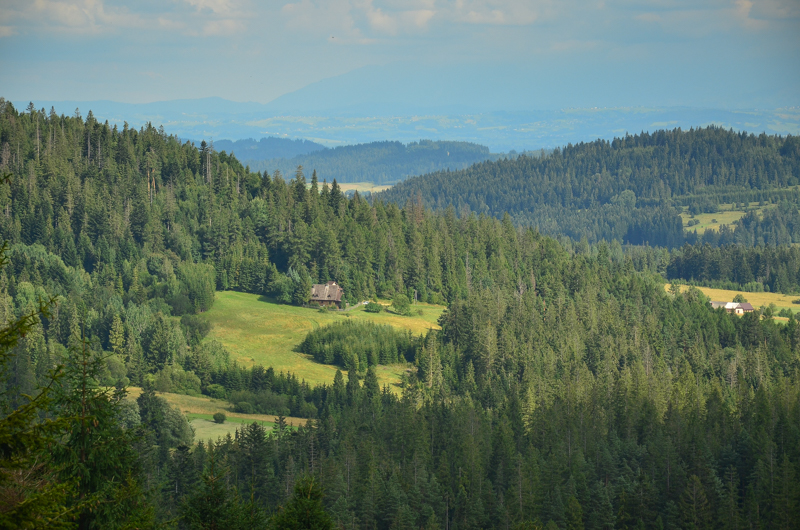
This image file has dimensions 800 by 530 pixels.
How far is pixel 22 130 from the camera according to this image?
17638cm

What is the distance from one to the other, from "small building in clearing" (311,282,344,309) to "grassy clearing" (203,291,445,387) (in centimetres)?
411

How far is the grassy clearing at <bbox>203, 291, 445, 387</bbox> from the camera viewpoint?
133125 mm

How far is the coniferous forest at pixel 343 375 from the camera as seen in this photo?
28.0 meters

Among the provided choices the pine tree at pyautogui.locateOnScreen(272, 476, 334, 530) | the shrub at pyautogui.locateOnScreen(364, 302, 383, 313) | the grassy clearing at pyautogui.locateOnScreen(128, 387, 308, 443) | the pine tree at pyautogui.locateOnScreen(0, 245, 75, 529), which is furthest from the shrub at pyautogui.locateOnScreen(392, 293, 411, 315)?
the pine tree at pyautogui.locateOnScreen(0, 245, 75, 529)

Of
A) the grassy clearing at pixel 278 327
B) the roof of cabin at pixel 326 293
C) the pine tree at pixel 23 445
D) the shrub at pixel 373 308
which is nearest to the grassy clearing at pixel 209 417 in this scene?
the grassy clearing at pixel 278 327

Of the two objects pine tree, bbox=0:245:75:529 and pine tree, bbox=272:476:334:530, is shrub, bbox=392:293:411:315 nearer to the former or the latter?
pine tree, bbox=272:476:334:530

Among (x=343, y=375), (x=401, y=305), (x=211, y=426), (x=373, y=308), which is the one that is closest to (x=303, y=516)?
(x=211, y=426)

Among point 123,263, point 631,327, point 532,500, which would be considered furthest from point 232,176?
point 532,500

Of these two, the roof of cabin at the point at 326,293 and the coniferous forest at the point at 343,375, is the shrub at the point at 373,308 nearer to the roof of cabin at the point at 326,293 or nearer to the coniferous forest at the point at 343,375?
the roof of cabin at the point at 326,293

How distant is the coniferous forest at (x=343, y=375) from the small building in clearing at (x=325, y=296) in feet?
8.36

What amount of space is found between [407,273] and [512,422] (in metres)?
77.2

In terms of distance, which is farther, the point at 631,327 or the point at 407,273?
the point at 407,273

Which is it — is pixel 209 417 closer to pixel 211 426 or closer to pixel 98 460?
pixel 211 426

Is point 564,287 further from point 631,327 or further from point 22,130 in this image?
point 22,130
